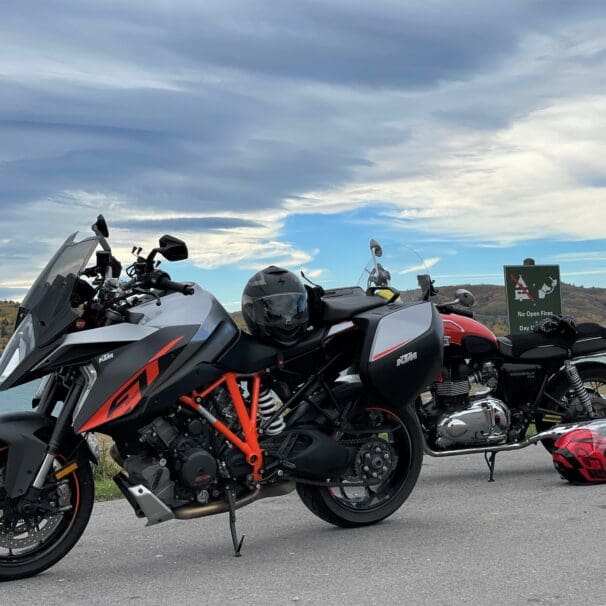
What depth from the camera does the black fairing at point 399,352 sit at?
632cm

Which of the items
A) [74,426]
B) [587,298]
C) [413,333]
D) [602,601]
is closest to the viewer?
[602,601]

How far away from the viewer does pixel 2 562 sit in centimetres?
534

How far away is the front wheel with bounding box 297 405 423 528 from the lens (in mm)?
6379

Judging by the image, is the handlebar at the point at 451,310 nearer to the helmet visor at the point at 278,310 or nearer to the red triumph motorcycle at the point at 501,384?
the red triumph motorcycle at the point at 501,384

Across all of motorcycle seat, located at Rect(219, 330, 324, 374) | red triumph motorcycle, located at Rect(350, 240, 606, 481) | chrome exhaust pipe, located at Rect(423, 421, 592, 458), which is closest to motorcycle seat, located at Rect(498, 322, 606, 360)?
red triumph motorcycle, located at Rect(350, 240, 606, 481)

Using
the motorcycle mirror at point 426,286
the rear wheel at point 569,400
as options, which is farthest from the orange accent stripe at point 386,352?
the rear wheel at point 569,400

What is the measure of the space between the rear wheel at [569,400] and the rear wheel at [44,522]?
469 cm

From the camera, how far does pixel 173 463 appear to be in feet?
18.3

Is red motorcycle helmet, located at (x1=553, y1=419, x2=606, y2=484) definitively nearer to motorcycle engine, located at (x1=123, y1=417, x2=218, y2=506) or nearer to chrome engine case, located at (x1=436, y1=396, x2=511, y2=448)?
chrome engine case, located at (x1=436, y1=396, x2=511, y2=448)

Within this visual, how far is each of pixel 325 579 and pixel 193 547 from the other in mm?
1218

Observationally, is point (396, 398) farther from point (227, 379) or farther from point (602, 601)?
point (602, 601)

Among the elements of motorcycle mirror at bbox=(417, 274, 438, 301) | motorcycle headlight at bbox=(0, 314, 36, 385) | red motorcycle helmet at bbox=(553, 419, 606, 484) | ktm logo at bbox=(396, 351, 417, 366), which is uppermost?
motorcycle mirror at bbox=(417, 274, 438, 301)

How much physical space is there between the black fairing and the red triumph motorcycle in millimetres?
1215

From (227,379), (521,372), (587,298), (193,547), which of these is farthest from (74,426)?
(587,298)
